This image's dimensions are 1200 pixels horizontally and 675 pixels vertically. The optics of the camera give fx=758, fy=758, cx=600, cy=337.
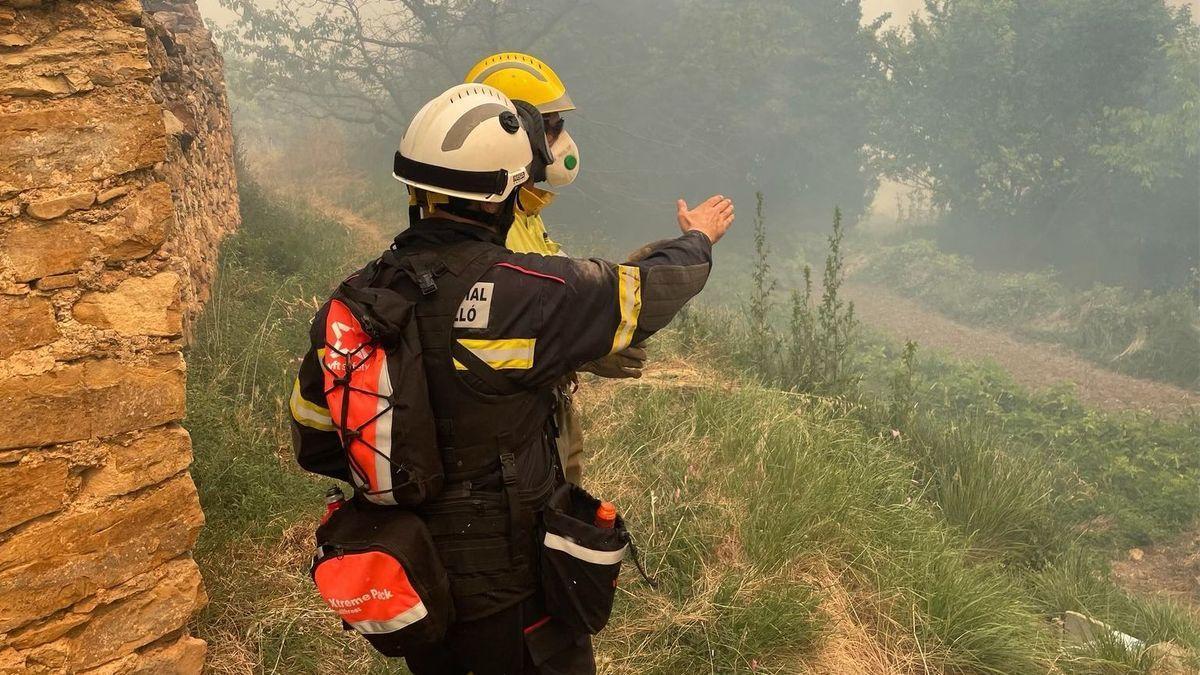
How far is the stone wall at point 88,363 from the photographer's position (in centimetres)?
191

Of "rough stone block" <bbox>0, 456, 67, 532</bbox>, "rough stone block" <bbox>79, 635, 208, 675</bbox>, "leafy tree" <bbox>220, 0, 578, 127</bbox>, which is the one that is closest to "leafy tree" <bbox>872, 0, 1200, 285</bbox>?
"leafy tree" <bbox>220, 0, 578, 127</bbox>

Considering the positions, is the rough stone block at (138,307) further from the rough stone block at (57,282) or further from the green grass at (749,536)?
the green grass at (749,536)

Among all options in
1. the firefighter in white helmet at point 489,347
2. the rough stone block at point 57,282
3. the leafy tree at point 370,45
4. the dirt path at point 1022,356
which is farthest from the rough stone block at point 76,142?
the leafy tree at point 370,45

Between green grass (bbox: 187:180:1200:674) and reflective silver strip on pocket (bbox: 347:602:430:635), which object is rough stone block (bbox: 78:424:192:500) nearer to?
reflective silver strip on pocket (bbox: 347:602:430:635)

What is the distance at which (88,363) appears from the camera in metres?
2.03

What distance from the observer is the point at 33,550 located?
6.37 ft

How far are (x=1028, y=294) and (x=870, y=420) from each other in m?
14.1

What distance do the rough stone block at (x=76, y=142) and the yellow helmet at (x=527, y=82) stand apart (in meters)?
1.18

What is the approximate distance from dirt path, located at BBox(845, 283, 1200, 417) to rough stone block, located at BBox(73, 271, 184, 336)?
38.9 feet

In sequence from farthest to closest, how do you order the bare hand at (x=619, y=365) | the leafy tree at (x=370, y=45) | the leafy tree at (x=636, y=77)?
the leafy tree at (x=636, y=77), the leafy tree at (x=370, y=45), the bare hand at (x=619, y=365)

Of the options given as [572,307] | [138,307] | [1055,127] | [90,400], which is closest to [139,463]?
[90,400]

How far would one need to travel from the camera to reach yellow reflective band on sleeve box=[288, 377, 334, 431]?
1.85 metres

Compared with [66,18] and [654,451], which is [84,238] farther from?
[654,451]

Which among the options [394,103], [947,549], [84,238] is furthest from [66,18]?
[394,103]
